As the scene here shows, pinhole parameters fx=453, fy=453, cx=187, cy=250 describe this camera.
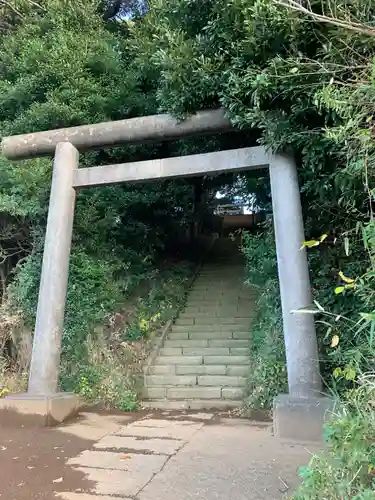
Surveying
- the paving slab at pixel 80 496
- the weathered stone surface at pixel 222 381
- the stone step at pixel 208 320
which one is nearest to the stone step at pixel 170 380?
the weathered stone surface at pixel 222 381

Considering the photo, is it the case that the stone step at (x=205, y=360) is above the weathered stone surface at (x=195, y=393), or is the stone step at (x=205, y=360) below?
above

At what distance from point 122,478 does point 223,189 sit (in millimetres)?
10081

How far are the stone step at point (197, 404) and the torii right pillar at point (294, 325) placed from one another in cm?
152

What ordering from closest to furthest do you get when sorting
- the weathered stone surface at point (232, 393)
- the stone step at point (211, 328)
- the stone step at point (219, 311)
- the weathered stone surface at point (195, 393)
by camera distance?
1. the weathered stone surface at point (232, 393)
2. the weathered stone surface at point (195, 393)
3. the stone step at point (211, 328)
4. the stone step at point (219, 311)

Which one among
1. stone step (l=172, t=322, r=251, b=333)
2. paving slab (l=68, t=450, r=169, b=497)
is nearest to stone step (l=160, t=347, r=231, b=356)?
stone step (l=172, t=322, r=251, b=333)

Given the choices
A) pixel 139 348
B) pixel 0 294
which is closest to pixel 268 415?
pixel 139 348

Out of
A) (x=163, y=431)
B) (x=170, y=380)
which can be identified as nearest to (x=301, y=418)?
(x=163, y=431)

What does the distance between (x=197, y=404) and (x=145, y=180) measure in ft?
10.1

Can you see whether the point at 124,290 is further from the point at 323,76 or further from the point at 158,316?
the point at 323,76

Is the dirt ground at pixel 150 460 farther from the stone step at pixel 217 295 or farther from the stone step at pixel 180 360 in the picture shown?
the stone step at pixel 217 295

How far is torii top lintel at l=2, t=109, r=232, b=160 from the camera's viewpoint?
5.55 m

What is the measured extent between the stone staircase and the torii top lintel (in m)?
3.37

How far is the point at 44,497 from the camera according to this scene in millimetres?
3080

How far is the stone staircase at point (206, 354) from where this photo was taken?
6.29 meters
